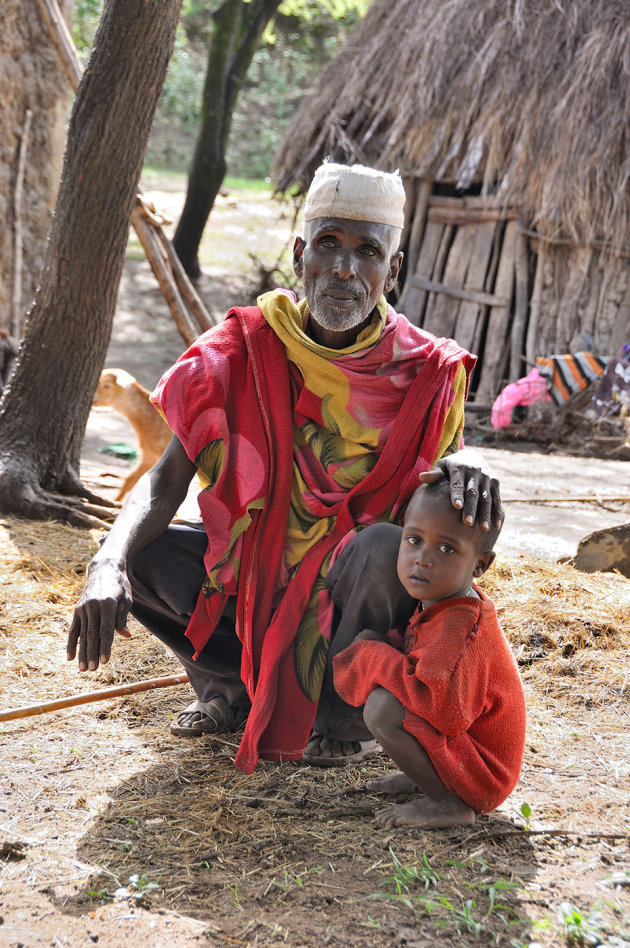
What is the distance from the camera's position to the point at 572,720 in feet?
9.13

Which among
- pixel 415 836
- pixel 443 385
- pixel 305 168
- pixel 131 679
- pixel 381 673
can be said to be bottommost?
pixel 131 679

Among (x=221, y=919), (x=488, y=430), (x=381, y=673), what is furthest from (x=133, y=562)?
(x=488, y=430)

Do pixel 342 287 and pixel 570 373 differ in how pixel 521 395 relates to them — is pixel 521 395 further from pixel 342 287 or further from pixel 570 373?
pixel 342 287

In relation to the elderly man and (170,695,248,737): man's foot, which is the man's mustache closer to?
the elderly man

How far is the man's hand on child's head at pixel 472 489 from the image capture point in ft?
6.45

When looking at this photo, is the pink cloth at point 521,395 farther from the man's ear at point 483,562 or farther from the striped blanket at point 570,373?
the man's ear at point 483,562

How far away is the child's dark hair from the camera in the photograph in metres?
2.00

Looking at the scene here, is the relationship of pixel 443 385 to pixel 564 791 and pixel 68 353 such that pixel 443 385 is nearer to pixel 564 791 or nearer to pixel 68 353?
pixel 564 791

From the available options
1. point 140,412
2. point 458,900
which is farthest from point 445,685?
point 140,412

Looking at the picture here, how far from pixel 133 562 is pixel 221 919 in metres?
0.96

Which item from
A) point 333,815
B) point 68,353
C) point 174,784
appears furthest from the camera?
point 68,353

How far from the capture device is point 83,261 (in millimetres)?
4324

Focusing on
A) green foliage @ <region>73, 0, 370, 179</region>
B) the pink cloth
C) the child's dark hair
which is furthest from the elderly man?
green foliage @ <region>73, 0, 370, 179</region>

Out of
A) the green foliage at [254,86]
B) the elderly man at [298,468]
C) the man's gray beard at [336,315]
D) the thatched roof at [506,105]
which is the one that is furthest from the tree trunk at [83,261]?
the green foliage at [254,86]
